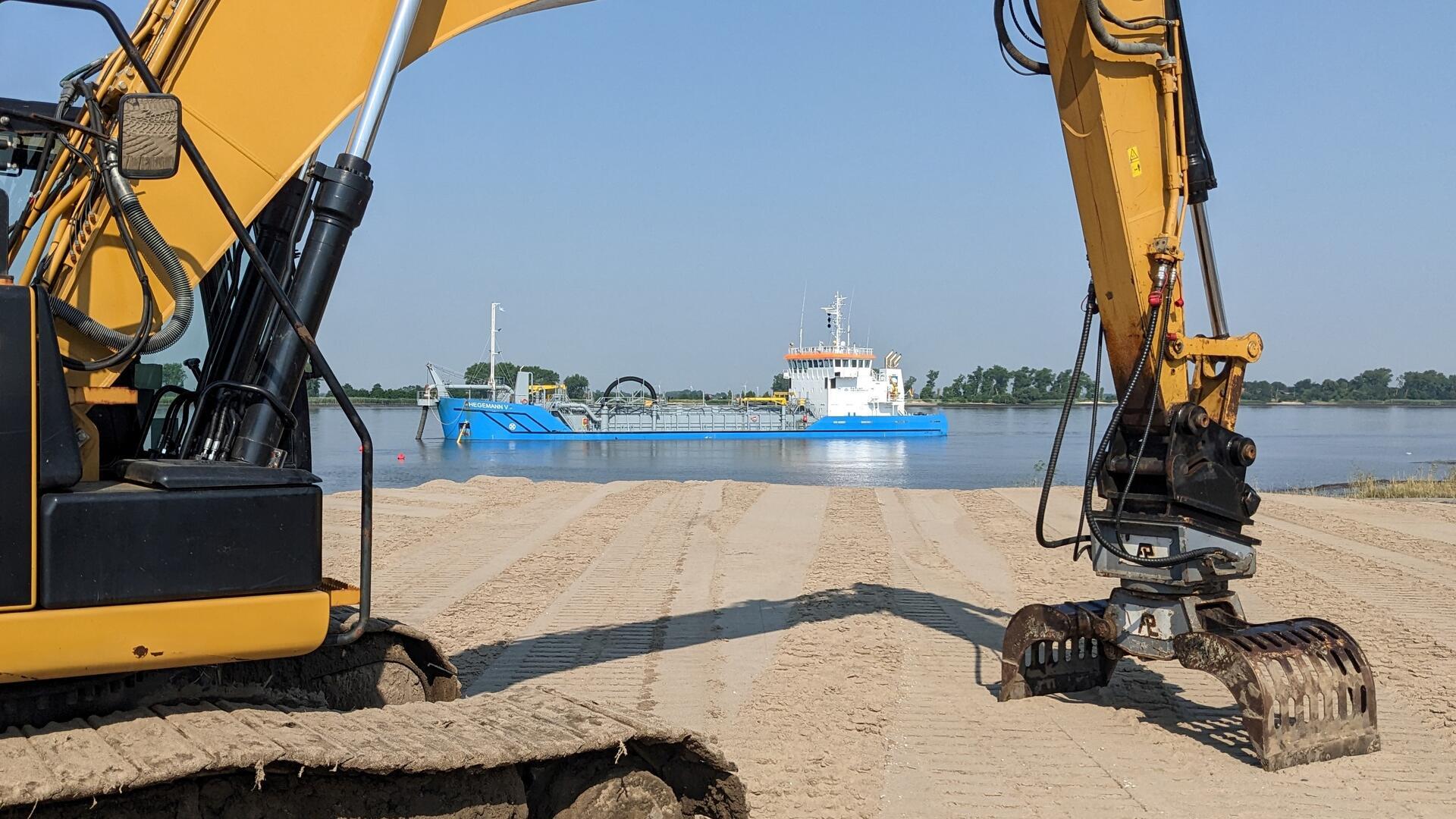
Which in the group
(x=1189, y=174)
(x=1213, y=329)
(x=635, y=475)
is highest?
(x=1189, y=174)

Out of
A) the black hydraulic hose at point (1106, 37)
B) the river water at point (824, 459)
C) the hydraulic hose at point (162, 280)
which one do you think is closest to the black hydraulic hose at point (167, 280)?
the hydraulic hose at point (162, 280)

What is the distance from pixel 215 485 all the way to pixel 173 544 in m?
0.19

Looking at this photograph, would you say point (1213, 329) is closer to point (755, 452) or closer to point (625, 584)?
point (625, 584)

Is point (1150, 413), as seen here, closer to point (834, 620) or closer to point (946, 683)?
point (946, 683)

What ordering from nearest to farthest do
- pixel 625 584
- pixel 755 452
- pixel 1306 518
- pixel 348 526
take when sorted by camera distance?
pixel 625 584, pixel 348 526, pixel 1306 518, pixel 755 452

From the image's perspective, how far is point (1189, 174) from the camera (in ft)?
20.1

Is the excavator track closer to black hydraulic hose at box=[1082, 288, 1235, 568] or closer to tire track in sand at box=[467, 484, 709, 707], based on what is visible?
tire track in sand at box=[467, 484, 709, 707]

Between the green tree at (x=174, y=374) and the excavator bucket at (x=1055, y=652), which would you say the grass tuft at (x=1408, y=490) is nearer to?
the excavator bucket at (x=1055, y=652)

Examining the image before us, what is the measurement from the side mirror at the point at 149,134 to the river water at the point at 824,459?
60.2 feet

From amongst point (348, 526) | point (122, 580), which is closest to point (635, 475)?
point (348, 526)

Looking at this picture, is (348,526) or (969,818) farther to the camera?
(348,526)

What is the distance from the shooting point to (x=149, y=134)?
10.6 ft

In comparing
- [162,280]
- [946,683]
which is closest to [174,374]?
[162,280]

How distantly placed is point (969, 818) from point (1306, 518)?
525 inches
